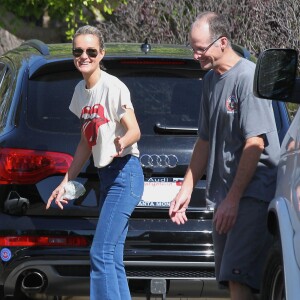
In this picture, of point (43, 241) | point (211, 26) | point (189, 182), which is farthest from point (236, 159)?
point (43, 241)

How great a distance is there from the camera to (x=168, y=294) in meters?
6.61

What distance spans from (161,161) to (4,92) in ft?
4.66

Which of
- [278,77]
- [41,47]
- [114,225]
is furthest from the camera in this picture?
[41,47]

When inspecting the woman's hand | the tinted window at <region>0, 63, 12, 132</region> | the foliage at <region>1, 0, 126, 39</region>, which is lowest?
the woman's hand

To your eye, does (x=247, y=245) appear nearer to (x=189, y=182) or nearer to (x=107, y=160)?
(x=189, y=182)

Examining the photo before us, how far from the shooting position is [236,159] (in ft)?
17.7

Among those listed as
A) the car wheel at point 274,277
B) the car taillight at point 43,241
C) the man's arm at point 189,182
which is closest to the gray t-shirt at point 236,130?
the man's arm at point 189,182

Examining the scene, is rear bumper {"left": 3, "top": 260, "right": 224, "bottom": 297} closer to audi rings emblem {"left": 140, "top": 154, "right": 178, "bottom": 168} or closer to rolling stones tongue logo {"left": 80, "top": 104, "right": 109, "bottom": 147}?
audi rings emblem {"left": 140, "top": 154, "right": 178, "bottom": 168}

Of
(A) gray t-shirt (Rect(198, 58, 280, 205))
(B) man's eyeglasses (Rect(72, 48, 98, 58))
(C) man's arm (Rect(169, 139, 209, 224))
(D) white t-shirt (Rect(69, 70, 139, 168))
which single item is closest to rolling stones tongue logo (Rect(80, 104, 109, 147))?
(D) white t-shirt (Rect(69, 70, 139, 168))

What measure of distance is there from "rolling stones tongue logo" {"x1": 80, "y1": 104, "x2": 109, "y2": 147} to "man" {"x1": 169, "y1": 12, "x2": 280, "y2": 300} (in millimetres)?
878

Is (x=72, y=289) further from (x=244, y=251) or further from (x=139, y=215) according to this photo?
(x=244, y=251)

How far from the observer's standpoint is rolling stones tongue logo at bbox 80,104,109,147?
6199mm

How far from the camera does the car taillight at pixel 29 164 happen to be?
21.2 feet

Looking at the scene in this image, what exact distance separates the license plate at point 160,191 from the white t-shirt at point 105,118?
354 millimetres
